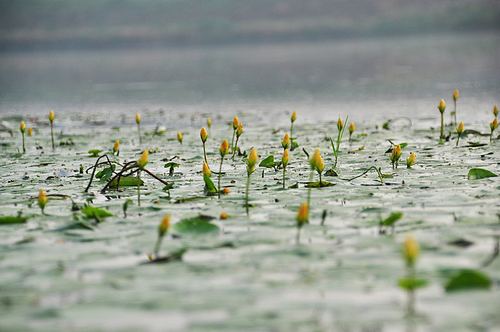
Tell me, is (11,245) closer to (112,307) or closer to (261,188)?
(112,307)

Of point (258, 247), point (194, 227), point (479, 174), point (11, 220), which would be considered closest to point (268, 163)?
point (479, 174)

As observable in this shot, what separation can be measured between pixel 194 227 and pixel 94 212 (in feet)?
2.10

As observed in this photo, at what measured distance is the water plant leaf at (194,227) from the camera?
92.0 inches

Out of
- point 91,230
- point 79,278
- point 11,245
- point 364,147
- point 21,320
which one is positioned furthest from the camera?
point 364,147

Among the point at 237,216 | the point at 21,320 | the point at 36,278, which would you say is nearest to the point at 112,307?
the point at 21,320

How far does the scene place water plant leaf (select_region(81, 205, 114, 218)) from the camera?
2.61 metres

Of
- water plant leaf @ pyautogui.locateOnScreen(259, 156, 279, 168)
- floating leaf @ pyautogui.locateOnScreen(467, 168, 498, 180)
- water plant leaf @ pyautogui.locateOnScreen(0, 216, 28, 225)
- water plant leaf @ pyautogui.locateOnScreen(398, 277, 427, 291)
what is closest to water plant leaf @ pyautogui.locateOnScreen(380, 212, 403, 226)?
water plant leaf @ pyautogui.locateOnScreen(398, 277, 427, 291)

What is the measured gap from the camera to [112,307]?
1.62 meters

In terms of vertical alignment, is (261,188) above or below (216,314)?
above

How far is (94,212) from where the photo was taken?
261 cm

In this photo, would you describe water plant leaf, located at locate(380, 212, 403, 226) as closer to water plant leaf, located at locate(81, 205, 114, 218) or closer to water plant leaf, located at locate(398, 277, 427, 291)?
water plant leaf, located at locate(398, 277, 427, 291)

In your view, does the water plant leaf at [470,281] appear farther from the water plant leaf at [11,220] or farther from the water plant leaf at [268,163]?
the water plant leaf at [268,163]

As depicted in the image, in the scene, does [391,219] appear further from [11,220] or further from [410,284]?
[11,220]

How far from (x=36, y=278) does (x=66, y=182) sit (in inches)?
80.6
